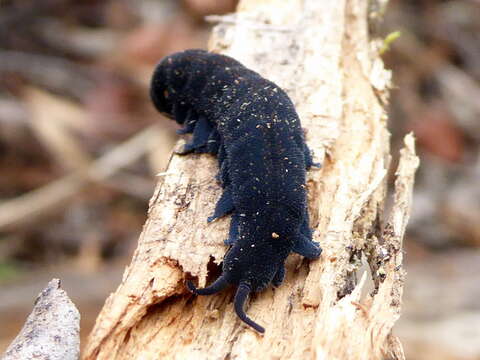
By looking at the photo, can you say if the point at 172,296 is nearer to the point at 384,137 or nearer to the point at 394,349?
the point at 394,349

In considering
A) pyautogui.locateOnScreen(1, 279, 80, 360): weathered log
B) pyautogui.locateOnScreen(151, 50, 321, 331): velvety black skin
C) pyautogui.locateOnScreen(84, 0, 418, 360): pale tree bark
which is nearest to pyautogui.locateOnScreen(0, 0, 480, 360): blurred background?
pyautogui.locateOnScreen(84, 0, 418, 360): pale tree bark

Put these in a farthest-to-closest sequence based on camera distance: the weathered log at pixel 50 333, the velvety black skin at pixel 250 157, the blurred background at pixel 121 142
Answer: the blurred background at pixel 121 142 → the velvety black skin at pixel 250 157 → the weathered log at pixel 50 333

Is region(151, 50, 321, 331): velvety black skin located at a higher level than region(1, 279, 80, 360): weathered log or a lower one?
higher

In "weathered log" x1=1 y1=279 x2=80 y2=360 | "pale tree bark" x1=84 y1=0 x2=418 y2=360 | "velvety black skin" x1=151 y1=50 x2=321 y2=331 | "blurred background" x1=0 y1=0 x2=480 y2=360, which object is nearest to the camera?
"weathered log" x1=1 y1=279 x2=80 y2=360

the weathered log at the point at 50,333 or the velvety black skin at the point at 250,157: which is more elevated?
the velvety black skin at the point at 250,157

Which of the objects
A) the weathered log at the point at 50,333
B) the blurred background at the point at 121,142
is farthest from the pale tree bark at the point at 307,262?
the blurred background at the point at 121,142

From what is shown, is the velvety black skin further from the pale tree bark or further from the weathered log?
the weathered log

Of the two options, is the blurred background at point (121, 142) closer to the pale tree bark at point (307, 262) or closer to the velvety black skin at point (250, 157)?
the pale tree bark at point (307, 262)
